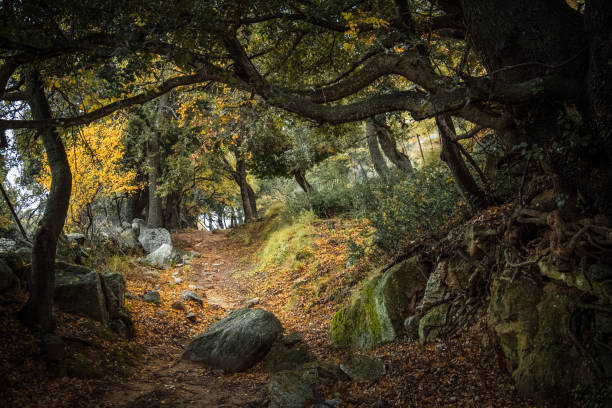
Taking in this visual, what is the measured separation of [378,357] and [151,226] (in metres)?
14.2

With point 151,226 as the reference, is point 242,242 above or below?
below

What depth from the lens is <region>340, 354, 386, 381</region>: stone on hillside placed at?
4.10 m

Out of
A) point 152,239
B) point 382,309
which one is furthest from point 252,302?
point 152,239

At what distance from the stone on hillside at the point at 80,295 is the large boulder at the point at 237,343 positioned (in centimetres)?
170

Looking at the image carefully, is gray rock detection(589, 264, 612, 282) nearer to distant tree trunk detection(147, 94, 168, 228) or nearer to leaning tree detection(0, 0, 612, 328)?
leaning tree detection(0, 0, 612, 328)

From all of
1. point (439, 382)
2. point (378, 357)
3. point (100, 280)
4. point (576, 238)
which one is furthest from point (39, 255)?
point (576, 238)

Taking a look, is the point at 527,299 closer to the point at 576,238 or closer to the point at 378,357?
the point at 576,238

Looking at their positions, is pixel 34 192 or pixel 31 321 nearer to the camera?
pixel 31 321

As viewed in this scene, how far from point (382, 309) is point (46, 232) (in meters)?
5.07

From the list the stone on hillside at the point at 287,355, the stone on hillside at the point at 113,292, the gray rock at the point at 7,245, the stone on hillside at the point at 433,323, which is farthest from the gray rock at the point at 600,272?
the gray rock at the point at 7,245

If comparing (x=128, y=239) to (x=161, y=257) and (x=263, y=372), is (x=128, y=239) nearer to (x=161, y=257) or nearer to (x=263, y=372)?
(x=161, y=257)

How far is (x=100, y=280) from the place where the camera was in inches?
243

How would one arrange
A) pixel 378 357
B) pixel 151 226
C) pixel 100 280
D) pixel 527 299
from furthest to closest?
pixel 151 226 → pixel 100 280 → pixel 378 357 → pixel 527 299

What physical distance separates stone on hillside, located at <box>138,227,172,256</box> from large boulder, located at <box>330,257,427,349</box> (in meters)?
10.6
